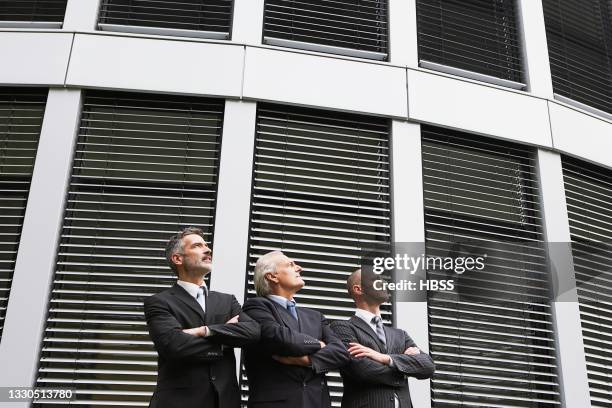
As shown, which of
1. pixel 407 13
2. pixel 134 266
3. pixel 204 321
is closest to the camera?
pixel 204 321

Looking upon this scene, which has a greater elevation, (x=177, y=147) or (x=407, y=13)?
(x=407, y=13)

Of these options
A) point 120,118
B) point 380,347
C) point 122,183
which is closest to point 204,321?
point 380,347

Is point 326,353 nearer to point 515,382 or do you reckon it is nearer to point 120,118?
point 515,382

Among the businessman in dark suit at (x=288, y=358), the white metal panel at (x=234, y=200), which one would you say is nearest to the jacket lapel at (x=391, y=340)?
the businessman in dark suit at (x=288, y=358)

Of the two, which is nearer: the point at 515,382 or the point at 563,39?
the point at 515,382

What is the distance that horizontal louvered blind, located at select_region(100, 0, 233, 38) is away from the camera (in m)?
6.30

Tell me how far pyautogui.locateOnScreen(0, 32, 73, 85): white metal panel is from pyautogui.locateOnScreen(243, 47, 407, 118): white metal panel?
5.55ft

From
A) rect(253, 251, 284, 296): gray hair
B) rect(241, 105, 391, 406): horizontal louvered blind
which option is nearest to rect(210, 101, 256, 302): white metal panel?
rect(241, 105, 391, 406): horizontal louvered blind

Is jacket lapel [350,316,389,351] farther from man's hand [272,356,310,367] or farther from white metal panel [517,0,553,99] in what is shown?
white metal panel [517,0,553,99]

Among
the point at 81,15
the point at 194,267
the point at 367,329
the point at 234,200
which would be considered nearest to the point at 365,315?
the point at 367,329

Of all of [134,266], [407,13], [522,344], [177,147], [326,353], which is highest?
[407,13]

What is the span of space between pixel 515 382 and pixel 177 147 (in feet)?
12.2

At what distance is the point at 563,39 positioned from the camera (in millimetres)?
7434

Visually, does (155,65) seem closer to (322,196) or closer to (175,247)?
(322,196)
